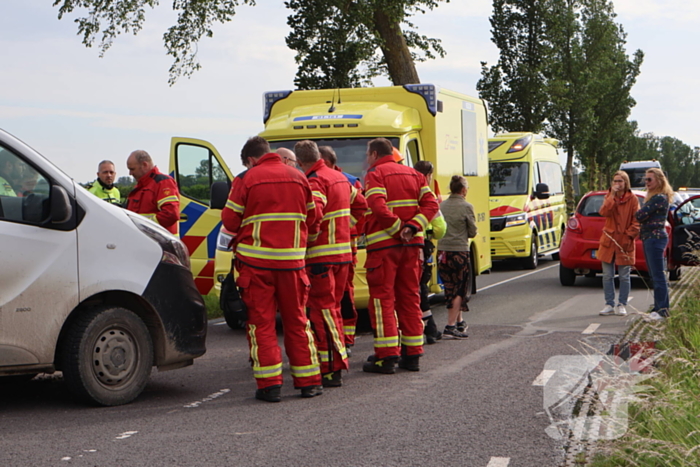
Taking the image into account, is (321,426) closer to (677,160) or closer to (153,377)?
(153,377)

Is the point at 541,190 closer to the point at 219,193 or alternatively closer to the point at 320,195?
the point at 219,193

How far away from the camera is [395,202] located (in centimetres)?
794

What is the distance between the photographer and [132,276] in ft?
21.2

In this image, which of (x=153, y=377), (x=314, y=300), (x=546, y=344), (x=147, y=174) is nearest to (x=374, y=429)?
(x=314, y=300)

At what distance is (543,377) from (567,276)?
25.5 ft

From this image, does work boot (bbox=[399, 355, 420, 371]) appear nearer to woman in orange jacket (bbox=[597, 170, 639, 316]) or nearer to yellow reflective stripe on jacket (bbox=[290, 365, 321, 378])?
yellow reflective stripe on jacket (bbox=[290, 365, 321, 378])

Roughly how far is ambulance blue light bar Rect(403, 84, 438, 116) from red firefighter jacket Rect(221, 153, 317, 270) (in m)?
4.76

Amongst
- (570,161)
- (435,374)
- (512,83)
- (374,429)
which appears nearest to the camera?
(374,429)

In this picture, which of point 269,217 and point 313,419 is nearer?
point 313,419

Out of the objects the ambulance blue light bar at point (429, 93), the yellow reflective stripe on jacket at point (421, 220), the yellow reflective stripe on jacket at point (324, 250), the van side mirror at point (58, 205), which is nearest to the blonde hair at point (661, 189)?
the ambulance blue light bar at point (429, 93)

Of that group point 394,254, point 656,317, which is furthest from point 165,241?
point 656,317

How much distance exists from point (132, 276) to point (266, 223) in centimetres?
101

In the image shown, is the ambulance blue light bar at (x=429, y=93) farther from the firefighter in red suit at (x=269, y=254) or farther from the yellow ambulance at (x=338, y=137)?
the firefighter in red suit at (x=269, y=254)

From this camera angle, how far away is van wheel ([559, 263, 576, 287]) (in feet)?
48.7
